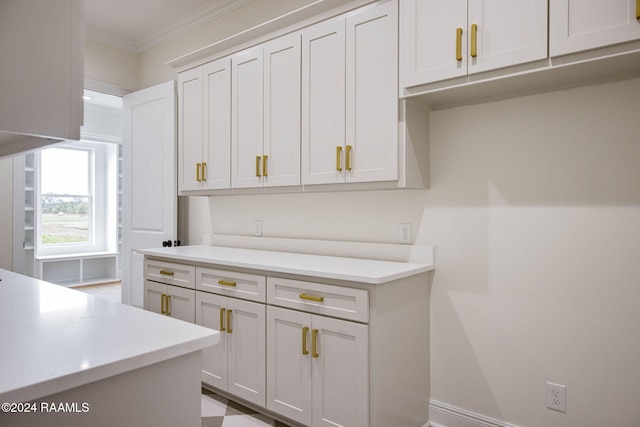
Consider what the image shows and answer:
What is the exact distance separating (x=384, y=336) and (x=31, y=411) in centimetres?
141

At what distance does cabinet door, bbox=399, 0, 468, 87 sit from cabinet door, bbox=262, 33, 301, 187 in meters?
0.74

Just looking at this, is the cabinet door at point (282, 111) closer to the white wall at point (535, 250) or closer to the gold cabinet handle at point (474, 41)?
the white wall at point (535, 250)

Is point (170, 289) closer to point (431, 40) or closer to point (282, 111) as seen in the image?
point (282, 111)

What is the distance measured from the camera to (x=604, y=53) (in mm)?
1544

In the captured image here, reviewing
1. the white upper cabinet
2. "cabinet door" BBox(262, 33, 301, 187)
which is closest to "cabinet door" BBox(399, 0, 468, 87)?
the white upper cabinet

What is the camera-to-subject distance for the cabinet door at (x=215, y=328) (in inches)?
98.0

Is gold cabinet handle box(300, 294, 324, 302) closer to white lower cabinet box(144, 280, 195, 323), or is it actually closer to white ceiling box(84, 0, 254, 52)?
white lower cabinet box(144, 280, 195, 323)

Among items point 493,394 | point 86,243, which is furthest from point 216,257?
point 86,243

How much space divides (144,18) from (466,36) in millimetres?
3087

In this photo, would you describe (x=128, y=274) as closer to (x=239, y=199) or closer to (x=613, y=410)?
(x=239, y=199)

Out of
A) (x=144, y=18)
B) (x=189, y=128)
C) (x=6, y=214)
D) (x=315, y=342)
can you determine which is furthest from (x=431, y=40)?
(x=6, y=214)

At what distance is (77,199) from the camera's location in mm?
6570

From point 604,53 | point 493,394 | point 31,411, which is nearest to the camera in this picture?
point 31,411

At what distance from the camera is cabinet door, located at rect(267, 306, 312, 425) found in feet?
6.86
